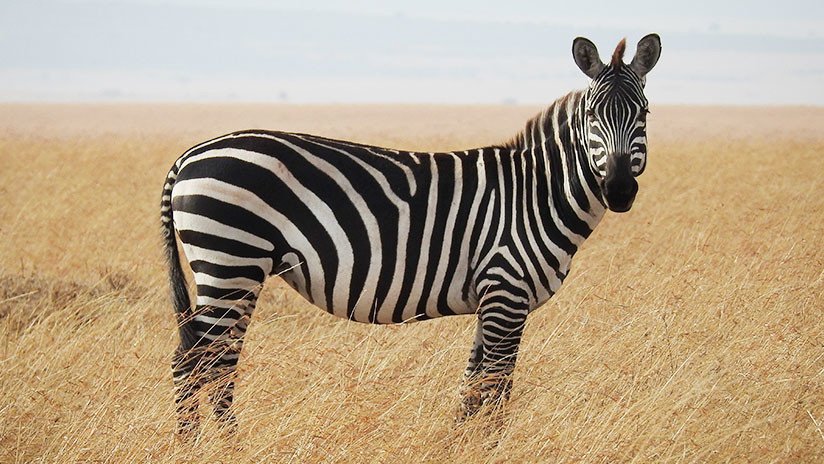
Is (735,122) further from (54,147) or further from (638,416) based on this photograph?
(638,416)

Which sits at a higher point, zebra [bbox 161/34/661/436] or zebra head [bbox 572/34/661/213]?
zebra head [bbox 572/34/661/213]

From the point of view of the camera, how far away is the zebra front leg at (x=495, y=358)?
5223 mm

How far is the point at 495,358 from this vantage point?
17.4 feet

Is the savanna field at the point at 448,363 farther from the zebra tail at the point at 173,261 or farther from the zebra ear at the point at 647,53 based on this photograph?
the zebra ear at the point at 647,53

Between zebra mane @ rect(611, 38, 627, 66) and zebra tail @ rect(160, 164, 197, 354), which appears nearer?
zebra mane @ rect(611, 38, 627, 66)

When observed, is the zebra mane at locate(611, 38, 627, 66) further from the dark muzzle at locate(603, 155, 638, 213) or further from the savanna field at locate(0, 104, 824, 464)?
the savanna field at locate(0, 104, 824, 464)

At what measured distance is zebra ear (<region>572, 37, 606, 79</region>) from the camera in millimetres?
5445

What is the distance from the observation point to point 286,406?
4.90 meters

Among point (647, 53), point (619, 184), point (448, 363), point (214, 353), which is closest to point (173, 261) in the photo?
point (214, 353)

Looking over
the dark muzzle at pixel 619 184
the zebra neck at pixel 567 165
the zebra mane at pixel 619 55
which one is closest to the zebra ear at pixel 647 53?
the zebra mane at pixel 619 55

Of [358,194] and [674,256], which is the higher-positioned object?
[358,194]

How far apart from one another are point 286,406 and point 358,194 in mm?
1291

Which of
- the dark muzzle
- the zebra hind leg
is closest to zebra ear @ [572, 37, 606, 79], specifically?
the dark muzzle

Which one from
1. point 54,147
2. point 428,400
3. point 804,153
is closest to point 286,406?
point 428,400
